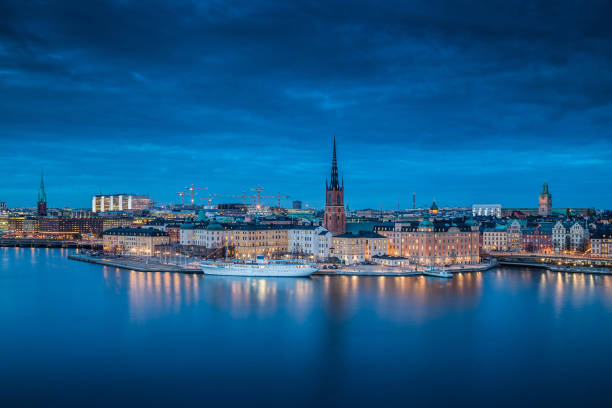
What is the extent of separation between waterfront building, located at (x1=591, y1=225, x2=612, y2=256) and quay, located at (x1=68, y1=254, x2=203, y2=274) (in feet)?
82.0

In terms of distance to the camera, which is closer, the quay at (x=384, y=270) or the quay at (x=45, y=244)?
the quay at (x=384, y=270)

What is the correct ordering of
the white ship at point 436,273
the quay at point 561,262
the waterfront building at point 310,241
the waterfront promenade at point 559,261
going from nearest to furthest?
the white ship at point 436,273 < the quay at point 561,262 < the waterfront promenade at point 559,261 < the waterfront building at point 310,241

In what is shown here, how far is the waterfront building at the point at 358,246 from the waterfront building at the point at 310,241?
614mm

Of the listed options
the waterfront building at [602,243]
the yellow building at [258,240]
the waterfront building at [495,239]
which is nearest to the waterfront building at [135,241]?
the yellow building at [258,240]

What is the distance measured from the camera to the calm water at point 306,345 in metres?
12.6

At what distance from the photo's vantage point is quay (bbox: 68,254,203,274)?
3225cm

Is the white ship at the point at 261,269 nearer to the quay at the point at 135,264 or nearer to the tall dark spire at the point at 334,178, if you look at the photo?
the quay at the point at 135,264

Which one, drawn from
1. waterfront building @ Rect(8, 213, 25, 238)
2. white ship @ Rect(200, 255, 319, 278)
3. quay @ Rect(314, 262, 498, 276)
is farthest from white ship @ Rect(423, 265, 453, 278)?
waterfront building @ Rect(8, 213, 25, 238)

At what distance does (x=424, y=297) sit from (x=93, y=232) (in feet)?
169

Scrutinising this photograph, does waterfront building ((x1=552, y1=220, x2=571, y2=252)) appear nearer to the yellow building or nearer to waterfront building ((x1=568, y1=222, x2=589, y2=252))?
waterfront building ((x1=568, y1=222, x2=589, y2=252))

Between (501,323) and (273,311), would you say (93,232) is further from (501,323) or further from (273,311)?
(501,323)

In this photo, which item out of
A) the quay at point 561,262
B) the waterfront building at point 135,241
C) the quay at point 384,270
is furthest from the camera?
the waterfront building at point 135,241

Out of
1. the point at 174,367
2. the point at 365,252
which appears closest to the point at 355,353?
the point at 174,367

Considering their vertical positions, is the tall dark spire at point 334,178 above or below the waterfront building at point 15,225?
above
